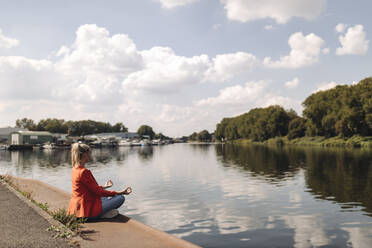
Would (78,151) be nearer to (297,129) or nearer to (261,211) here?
(261,211)

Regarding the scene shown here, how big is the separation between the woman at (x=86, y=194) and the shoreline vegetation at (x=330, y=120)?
266 feet

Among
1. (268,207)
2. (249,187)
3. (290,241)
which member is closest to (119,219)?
(290,241)

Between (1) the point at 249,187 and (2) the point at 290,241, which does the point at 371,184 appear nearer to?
(1) the point at 249,187

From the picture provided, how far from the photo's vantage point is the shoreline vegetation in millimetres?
82438

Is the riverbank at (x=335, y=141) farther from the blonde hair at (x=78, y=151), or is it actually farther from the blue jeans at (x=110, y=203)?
the blonde hair at (x=78, y=151)

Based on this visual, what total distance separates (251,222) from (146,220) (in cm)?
462

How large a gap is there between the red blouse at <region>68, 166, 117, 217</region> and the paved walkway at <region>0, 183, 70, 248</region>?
976 millimetres

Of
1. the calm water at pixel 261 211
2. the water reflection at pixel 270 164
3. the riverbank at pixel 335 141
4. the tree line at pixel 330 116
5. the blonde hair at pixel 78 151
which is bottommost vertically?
the water reflection at pixel 270 164

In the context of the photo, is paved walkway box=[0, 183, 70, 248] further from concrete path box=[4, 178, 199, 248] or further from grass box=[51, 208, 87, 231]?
concrete path box=[4, 178, 199, 248]

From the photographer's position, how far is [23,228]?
8.74 metres

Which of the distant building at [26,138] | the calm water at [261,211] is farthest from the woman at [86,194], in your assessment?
the distant building at [26,138]

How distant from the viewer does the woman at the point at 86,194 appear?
8.84m

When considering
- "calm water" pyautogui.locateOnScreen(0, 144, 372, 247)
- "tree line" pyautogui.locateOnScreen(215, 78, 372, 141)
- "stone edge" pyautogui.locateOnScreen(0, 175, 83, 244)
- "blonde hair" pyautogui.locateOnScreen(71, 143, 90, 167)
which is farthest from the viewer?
"tree line" pyautogui.locateOnScreen(215, 78, 372, 141)

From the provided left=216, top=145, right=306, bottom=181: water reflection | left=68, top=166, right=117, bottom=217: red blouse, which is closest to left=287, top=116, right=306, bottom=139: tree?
left=216, top=145, right=306, bottom=181: water reflection
